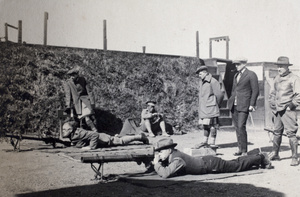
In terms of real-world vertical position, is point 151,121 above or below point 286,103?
below

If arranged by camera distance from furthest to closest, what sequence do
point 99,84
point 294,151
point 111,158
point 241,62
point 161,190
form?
point 99,84 → point 241,62 → point 294,151 → point 111,158 → point 161,190

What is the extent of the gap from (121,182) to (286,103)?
3.72 m

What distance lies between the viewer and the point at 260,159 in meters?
6.60

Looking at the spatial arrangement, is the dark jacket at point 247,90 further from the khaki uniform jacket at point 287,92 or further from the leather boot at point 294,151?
the leather boot at point 294,151

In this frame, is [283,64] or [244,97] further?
[244,97]

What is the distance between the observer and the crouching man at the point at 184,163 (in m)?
5.90

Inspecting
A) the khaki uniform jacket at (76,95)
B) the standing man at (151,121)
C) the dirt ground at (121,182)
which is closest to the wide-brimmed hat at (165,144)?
the dirt ground at (121,182)

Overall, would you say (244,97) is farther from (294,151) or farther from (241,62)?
(294,151)

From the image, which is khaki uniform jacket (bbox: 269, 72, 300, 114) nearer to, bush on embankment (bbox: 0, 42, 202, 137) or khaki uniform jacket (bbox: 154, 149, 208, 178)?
khaki uniform jacket (bbox: 154, 149, 208, 178)

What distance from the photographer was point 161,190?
17.3 feet

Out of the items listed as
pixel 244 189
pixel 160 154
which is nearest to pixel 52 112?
pixel 160 154

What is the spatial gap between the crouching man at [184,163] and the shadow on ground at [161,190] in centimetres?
25

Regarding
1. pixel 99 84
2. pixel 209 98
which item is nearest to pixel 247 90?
pixel 209 98

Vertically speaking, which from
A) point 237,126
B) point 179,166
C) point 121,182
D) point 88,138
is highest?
point 237,126
